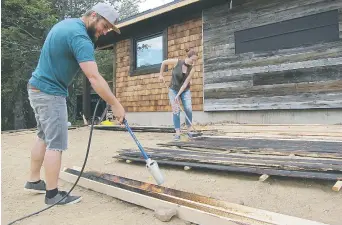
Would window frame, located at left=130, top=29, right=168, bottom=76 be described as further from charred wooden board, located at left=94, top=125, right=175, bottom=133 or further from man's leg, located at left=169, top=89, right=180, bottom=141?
man's leg, located at left=169, top=89, right=180, bottom=141

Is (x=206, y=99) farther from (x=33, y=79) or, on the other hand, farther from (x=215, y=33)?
(x=33, y=79)

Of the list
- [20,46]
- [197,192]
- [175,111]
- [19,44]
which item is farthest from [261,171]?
[20,46]

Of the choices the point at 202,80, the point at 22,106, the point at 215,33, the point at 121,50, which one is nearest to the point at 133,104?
the point at 121,50

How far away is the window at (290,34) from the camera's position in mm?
6539

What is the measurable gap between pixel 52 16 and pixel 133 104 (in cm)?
852

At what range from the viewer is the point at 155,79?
1012 cm

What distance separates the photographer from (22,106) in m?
17.7

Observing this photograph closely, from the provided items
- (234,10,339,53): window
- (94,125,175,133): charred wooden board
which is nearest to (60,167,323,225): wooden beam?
(94,125,175,133): charred wooden board

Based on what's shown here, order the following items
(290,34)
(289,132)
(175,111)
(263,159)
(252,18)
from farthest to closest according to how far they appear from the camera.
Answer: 1. (252,18)
2. (290,34)
3. (175,111)
4. (289,132)
5. (263,159)

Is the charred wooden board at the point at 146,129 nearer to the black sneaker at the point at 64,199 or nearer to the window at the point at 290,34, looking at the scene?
the window at the point at 290,34

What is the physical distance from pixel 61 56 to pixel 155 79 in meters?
7.51

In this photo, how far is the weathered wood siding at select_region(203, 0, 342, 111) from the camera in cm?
655

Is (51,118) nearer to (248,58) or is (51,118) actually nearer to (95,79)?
(95,79)

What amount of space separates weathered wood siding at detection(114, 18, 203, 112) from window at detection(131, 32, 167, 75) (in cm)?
21
